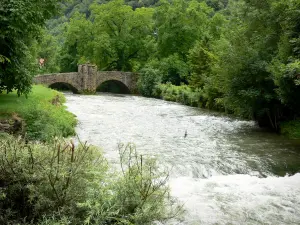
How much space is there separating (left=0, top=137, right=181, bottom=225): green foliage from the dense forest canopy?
472 cm

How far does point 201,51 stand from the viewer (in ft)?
110

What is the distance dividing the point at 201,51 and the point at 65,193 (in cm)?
2984

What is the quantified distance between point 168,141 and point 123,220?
9.69m

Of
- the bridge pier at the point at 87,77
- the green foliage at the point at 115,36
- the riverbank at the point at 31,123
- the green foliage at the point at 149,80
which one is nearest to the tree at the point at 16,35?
the riverbank at the point at 31,123

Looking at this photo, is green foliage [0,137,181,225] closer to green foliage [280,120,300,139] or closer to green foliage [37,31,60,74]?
green foliage [280,120,300,139]

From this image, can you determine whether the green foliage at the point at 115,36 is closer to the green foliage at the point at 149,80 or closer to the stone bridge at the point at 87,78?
the stone bridge at the point at 87,78

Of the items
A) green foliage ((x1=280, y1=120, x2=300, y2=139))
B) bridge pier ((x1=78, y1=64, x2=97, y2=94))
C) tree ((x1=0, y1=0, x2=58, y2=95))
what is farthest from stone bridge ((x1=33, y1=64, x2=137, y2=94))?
green foliage ((x1=280, y1=120, x2=300, y2=139))

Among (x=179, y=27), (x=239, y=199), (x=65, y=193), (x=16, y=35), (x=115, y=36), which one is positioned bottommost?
(x=239, y=199)

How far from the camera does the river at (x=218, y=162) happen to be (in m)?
7.51

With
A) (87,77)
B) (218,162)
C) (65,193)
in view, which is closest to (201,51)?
(87,77)

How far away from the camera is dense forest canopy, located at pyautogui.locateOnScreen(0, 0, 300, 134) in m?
15.3

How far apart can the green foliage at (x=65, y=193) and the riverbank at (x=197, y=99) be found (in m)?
12.3

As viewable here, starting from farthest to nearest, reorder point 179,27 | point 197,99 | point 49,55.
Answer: point 49,55
point 179,27
point 197,99

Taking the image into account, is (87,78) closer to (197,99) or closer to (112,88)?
(112,88)
